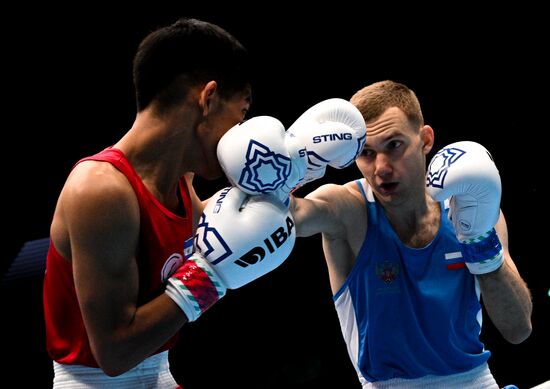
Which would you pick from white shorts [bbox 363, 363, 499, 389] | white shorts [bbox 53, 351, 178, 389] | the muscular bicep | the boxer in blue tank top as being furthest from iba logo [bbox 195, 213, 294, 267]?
white shorts [bbox 363, 363, 499, 389]

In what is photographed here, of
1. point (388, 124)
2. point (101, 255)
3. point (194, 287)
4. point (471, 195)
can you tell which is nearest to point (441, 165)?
point (471, 195)

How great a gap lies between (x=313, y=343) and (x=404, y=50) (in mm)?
2637

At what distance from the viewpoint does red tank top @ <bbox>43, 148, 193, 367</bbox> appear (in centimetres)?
205

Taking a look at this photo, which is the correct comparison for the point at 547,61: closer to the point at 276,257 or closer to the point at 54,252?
the point at 276,257

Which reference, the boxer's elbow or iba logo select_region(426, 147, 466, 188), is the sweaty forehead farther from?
the boxer's elbow

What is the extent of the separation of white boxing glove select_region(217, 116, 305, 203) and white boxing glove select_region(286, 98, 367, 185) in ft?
0.25

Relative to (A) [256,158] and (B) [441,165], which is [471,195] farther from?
(A) [256,158]

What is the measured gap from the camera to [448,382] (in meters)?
2.77

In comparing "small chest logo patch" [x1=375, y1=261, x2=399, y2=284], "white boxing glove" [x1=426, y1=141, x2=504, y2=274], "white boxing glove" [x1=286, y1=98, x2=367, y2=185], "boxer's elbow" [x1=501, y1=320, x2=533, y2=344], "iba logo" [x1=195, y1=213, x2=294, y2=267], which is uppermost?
"white boxing glove" [x1=286, y1=98, x2=367, y2=185]

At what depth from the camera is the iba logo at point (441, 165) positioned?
2.56 metres

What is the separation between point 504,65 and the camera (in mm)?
5660

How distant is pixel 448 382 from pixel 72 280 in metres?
1.55

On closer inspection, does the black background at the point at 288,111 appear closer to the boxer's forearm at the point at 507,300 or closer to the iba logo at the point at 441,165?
the iba logo at the point at 441,165

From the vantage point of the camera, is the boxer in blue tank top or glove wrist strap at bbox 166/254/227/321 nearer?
glove wrist strap at bbox 166/254/227/321
